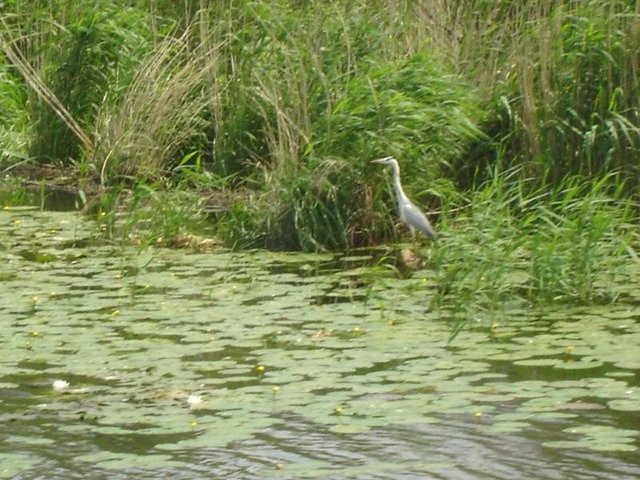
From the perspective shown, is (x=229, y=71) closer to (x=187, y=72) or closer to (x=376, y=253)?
(x=187, y=72)

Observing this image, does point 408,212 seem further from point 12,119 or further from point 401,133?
point 12,119

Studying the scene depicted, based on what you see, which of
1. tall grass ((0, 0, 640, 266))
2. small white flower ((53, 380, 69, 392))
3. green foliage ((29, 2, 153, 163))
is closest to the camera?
small white flower ((53, 380, 69, 392))

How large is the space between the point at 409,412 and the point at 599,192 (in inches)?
139

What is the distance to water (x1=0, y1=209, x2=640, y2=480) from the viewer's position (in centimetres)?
520

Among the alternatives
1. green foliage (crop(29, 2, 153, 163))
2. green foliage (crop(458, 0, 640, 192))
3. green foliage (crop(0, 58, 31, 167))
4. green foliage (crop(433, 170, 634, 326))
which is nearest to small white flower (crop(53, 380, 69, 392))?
green foliage (crop(433, 170, 634, 326))

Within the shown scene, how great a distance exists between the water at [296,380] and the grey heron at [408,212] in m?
0.38

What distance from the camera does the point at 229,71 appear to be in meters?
12.0

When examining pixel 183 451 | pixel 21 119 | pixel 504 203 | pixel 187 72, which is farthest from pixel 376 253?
pixel 21 119

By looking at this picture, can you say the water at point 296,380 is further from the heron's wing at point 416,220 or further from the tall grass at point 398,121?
the tall grass at point 398,121

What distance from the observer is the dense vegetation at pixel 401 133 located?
809 centimetres

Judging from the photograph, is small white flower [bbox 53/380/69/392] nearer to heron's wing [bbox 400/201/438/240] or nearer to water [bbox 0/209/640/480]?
water [bbox 0/209/640/480]

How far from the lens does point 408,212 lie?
870 centimetres

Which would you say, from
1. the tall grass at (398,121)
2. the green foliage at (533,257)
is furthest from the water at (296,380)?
the tall grass at (398,121)

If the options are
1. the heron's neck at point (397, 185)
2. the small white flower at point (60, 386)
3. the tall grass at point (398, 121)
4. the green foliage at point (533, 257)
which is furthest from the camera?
the tall grass at point (398, 121)
